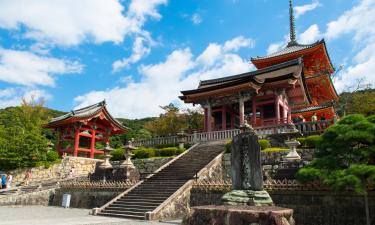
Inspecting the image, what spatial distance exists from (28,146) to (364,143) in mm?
27800

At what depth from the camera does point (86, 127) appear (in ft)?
111

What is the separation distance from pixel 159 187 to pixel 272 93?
48.2 ft

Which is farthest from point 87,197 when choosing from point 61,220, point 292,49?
point 292,49

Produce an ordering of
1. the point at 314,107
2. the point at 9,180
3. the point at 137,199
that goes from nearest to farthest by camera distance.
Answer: the point at 137,199 < the point at 9,180 < the point at 314,107

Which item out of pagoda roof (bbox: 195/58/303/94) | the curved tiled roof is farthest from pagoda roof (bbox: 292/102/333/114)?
the curved tiled roof

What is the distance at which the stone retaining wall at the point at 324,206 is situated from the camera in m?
10.7

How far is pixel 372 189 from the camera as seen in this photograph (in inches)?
410

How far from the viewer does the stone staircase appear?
15031 millimetres

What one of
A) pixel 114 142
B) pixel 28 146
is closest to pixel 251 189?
pixel 28 146

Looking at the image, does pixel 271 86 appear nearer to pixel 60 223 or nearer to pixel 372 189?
pixel 372 189

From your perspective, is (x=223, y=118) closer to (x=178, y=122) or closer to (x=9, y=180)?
(x=178, y=122)

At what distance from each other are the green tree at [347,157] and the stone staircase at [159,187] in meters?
7.42

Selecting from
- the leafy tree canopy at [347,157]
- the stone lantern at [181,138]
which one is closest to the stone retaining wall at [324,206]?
the leafy tree canopy at [347,157]

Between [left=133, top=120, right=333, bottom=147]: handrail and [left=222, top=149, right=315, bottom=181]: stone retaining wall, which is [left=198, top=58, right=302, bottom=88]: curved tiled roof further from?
[left=222, top=149, right=315, bottom=181]: stone retaining wall
